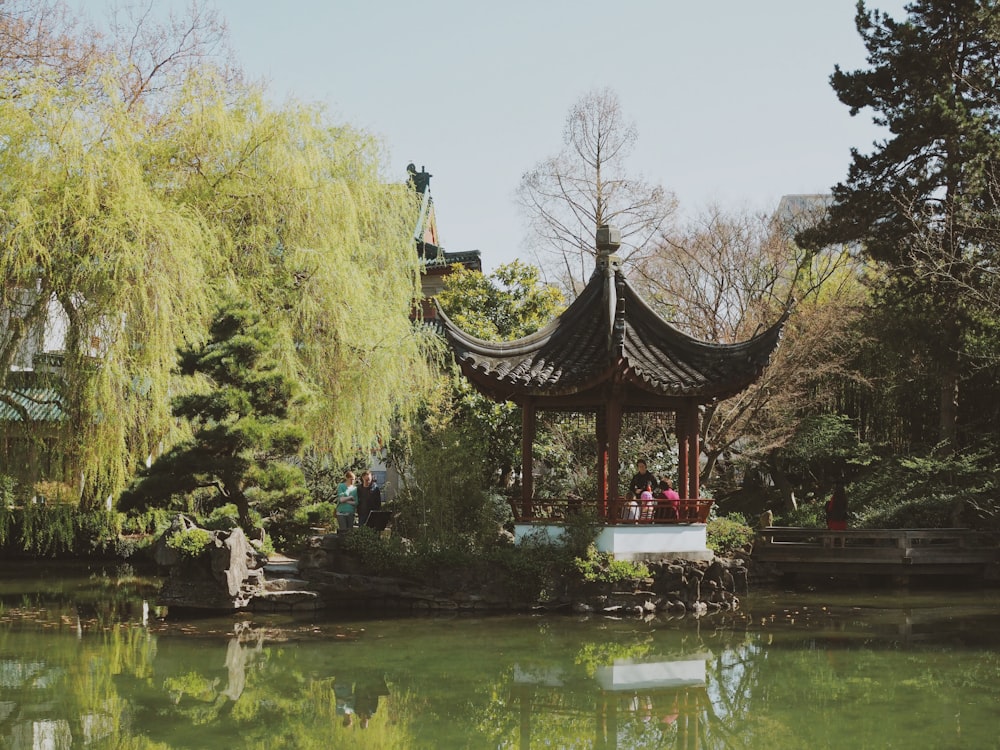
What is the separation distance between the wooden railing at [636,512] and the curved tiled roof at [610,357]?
124cm

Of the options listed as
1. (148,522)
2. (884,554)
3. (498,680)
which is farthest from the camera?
(148,522)

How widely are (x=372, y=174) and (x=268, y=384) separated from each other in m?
4.60

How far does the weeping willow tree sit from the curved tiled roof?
2.39 meters

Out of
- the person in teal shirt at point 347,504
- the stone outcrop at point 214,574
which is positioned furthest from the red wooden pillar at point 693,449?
the stone outcrop at point 214,574

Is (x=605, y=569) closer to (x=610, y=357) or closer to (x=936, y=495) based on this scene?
(x=610, y=357)

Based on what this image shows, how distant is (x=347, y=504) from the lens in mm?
13609

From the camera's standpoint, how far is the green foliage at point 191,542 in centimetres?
1166

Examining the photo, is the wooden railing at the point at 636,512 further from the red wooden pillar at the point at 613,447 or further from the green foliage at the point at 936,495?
the green foliage at the point at 936,495

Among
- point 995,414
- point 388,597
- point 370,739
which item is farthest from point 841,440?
point 370,739

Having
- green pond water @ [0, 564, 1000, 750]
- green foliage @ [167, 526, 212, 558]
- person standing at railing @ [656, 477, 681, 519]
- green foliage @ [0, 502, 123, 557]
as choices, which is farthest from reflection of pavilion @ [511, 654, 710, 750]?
green foliage @ [0, 502, 123, 557]

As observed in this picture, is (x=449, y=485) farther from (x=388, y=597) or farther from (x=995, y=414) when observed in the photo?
(x=995, y=414)

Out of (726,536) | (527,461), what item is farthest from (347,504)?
(726,536)

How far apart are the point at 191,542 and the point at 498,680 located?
489cm

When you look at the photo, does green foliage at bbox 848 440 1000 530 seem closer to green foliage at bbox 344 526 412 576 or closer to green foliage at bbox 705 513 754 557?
green foliage at bbox 705 513 754 557
